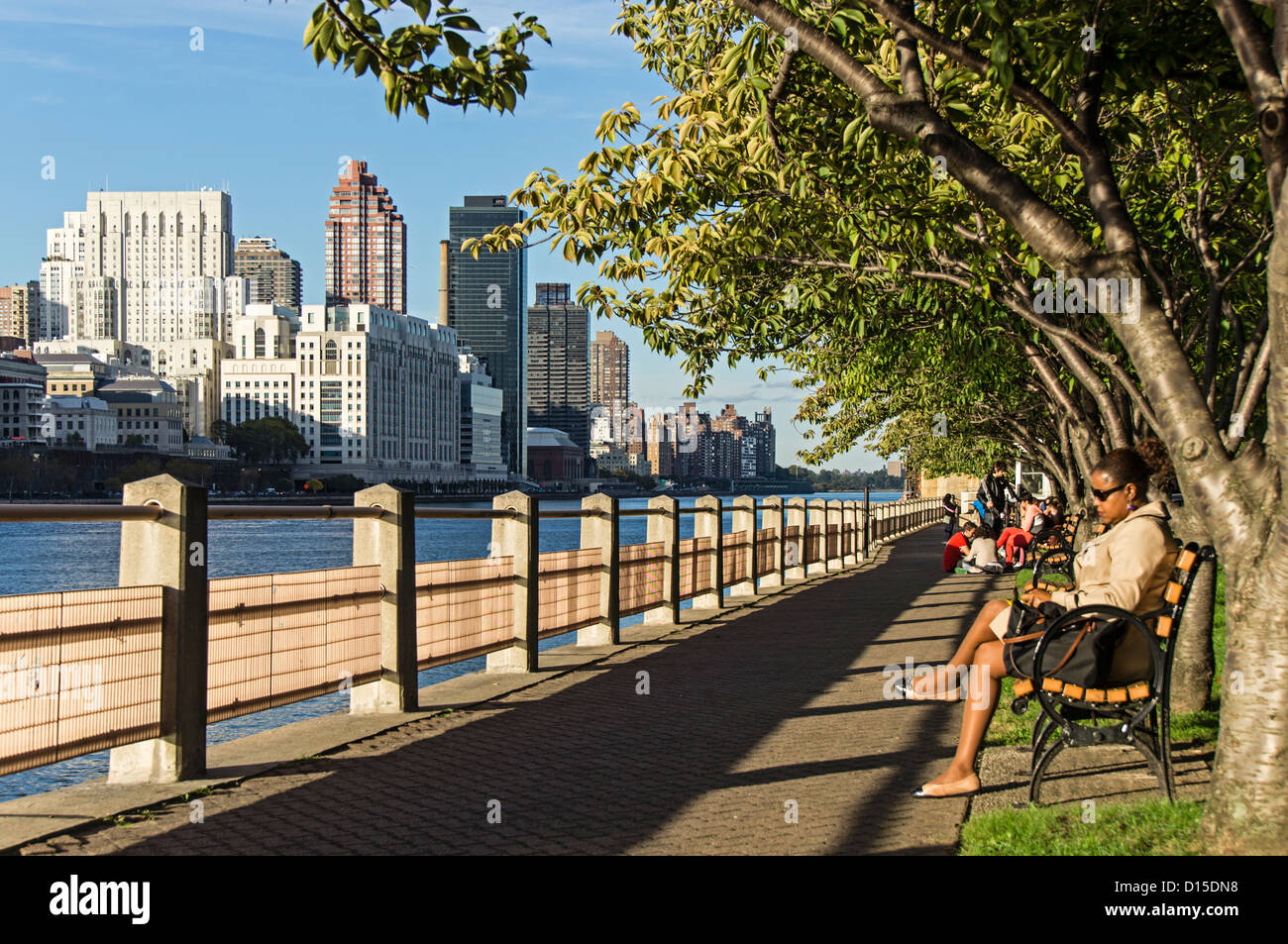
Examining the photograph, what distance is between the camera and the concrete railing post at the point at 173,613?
625cm

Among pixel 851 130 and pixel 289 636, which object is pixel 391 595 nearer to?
pixel 289 636

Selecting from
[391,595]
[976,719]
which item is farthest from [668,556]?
[976,719]

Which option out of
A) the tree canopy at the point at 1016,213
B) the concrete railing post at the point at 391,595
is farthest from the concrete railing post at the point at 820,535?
the concrete railing post at the point at 391,595

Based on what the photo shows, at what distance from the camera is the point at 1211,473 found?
5074mm

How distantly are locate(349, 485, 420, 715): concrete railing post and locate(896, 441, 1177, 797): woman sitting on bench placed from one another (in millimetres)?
3711

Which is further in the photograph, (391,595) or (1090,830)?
(391,595)

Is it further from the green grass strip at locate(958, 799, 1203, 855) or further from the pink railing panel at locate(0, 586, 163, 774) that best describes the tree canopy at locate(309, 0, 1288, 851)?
the pink railing panel at locate(0, 586, 163, 774)

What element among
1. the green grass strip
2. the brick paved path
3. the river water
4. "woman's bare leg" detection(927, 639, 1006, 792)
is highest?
→ "woman's bare leg" detection(927, 639, 1006, 792)

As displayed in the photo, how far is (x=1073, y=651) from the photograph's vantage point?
569cm

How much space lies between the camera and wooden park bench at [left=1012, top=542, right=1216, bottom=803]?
5594 millimetres

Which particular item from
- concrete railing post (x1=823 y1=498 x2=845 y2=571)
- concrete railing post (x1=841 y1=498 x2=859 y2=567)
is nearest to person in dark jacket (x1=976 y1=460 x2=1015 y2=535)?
concrete railing post (x1=823 y1=498 x2=845 y2=571)

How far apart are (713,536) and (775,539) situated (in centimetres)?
530
